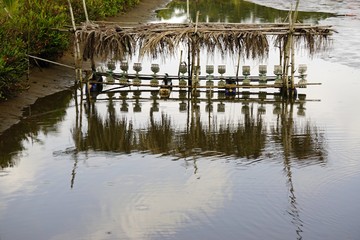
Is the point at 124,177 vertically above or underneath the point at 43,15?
underneath

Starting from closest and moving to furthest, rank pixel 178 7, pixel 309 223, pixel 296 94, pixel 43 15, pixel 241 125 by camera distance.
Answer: pixel 309 223
pixel 241 125
pixel 296 94
pixel 43 15
pixel 178 7

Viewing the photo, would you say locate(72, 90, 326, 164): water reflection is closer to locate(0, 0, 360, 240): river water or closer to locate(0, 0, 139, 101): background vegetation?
locate(0, 0, 360, 240): river water

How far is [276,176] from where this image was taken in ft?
39.3

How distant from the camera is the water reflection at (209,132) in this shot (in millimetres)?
13727

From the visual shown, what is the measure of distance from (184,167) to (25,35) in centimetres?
887

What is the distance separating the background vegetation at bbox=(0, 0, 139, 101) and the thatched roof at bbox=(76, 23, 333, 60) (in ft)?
6.09

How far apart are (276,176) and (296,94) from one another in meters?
7.00

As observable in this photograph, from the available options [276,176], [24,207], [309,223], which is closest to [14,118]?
[24,207]

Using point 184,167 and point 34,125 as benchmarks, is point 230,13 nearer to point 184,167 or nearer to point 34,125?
point 34,125

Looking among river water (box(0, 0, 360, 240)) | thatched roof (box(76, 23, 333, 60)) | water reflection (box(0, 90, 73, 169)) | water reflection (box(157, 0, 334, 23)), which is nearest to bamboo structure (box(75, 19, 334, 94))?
thatched roof (box(76, 23, 333, 60))

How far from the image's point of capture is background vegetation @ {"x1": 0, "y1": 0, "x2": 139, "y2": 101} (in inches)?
643

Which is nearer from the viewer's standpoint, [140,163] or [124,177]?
[124,177]

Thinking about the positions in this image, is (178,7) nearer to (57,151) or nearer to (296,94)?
(296,94)

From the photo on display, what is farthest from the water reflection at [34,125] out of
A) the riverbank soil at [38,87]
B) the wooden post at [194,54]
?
the wooden post at [194,54]
